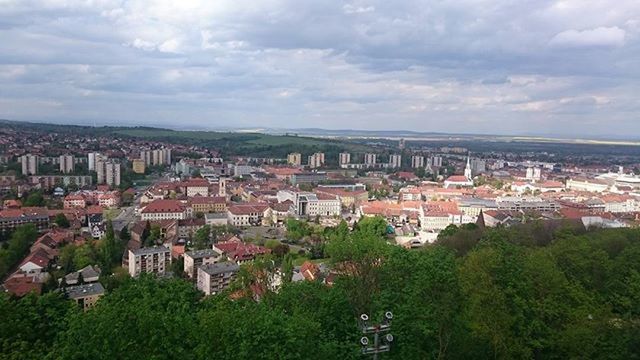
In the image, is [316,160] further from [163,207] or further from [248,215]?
[163,207]

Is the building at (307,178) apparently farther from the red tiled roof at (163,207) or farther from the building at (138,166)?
the red tiled roof at (163,207)

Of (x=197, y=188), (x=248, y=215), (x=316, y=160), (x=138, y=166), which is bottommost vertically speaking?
(x=248, y=215)

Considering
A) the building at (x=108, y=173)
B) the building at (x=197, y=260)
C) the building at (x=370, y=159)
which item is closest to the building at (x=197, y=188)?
the building at (x=108, y=173)

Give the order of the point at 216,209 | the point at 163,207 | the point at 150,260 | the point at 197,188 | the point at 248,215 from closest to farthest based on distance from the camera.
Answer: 1. the point at 150,260
2. the point at 163,207
3. the point at 248,215
4. the point at 216,209
5. the point at 197,188

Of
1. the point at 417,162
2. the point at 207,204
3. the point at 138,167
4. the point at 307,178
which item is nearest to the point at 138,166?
the point at 138,167

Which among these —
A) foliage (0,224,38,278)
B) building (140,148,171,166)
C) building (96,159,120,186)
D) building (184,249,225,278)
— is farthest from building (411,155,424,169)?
foliage (0,224,38,278)

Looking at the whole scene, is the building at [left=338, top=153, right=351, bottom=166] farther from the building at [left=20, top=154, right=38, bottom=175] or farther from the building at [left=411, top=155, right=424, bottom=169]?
the building at [left=20, top=154, right=38, bottom=175]
